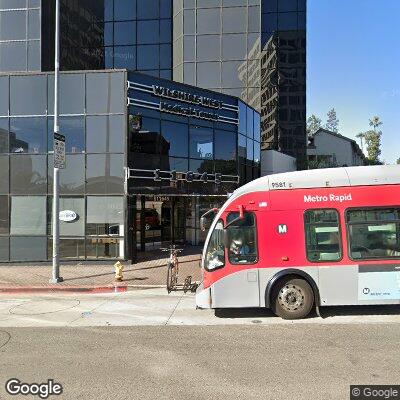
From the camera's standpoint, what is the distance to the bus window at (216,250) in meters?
9.43

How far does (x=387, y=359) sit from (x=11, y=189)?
16.0 m

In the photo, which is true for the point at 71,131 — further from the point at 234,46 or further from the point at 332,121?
the point at 332,121

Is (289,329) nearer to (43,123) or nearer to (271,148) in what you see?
(43,123)

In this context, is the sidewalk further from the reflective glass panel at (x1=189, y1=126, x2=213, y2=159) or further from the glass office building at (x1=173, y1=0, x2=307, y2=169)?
the glass office building at (x1=173, y1=0, x2=307, y2=169)

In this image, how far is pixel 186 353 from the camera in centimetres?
707

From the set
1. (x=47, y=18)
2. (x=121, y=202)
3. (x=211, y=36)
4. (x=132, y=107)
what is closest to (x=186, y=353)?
(x=121, y=202)

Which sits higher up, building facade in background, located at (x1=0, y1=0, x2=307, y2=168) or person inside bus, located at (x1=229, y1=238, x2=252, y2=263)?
building facade in background, located at (x1=0, y1=0, x2=307, y2=168)

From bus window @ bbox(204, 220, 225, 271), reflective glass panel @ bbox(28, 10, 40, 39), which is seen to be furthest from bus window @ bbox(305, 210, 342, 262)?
reflective glass panel @ bbox(28, 10, 40, 39)

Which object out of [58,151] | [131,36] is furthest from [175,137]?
[131,36]

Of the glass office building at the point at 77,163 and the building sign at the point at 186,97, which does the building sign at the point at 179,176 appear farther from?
the building sign at the point at 186,97

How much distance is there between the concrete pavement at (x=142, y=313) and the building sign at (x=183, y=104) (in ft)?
30.6

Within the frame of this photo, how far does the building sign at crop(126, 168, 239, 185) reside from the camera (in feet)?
60.4

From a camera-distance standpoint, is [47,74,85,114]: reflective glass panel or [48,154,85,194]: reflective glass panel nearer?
[48,154,85,194]: reflective glass panel

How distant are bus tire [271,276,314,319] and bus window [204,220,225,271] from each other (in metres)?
1.29
